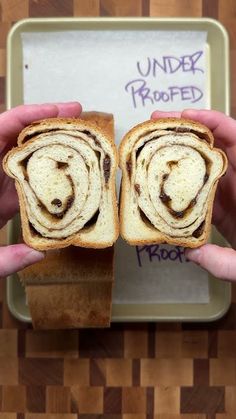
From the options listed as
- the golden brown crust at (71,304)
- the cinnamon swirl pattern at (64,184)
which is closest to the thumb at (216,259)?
the cinnamon swirl pattern at (64,184)

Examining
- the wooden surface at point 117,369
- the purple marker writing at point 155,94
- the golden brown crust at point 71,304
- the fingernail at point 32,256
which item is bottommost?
the wooden surface at point 117,369

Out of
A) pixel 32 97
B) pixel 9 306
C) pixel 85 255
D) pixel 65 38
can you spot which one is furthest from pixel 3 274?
pixel 65 38

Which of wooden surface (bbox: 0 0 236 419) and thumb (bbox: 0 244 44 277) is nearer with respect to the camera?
thumb (bbox: 0 244 44 277)

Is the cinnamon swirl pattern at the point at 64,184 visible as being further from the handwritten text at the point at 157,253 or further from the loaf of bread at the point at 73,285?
the handwritten text at the point at 157,253

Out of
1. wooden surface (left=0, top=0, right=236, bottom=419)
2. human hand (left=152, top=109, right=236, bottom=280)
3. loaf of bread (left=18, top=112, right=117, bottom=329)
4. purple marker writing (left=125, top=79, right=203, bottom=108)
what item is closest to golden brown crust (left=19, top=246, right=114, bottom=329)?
loaf of bread (left=18, top=112, right=117, bottom=329)

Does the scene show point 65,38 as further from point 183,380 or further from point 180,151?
point 183,380

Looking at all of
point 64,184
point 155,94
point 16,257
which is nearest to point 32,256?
point 16,257

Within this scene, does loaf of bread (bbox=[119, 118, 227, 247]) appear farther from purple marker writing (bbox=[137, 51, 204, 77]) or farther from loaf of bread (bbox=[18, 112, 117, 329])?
purple marker writing (bbox=[137, 51, 204, 77])

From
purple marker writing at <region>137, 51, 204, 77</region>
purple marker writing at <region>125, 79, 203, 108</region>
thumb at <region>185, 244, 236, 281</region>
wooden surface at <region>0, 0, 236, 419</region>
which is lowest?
wooden surface at <region>0, 0, 236, 419</region>
